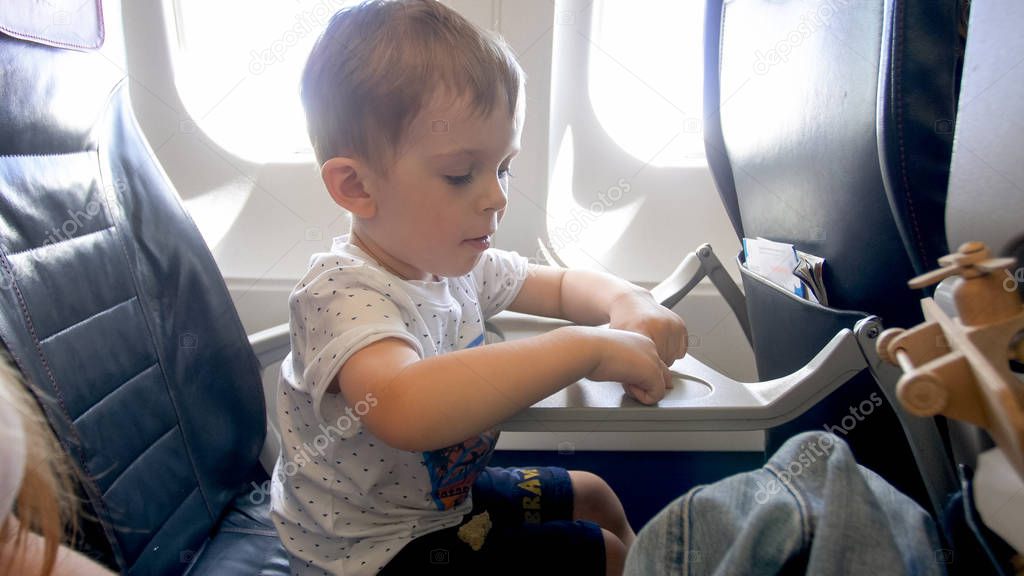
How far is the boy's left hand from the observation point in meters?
0.78

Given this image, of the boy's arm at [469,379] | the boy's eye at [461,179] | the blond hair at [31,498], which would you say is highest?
the boy's eye at [461,179]

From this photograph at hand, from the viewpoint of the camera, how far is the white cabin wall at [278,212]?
4.37 ft

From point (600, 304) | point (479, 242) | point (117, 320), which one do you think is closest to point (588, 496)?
point (600, 304)

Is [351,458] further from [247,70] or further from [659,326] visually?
[247,70]

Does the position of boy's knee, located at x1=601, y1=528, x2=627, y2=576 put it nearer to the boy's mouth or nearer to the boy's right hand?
the boy's right hand

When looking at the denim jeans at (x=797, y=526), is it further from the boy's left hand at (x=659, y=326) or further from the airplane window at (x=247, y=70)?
the airplane window at (x=247, y=70)

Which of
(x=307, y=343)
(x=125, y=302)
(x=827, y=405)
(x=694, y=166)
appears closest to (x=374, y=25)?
(x=307, y=343)

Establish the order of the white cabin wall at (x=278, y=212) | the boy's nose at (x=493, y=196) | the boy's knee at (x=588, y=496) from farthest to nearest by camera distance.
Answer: the white cabin wall at (x=278, y=212)
the boy's knee at (x=588, y=496)
the boy's nose at (x=493, y=196)

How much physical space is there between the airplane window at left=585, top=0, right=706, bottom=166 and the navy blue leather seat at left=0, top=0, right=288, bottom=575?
0.85 meters

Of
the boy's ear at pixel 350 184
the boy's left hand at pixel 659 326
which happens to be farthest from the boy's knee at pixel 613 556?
the boy's ear at pixel 350 184

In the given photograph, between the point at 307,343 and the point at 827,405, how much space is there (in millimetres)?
653

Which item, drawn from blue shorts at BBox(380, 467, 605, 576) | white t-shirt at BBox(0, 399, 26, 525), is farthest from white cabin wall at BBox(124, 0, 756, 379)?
white t-shirt at BBox(0, 399, 26, 525)

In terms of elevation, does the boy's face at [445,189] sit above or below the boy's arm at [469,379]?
above

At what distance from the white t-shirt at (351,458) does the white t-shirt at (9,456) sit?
0.89ft
